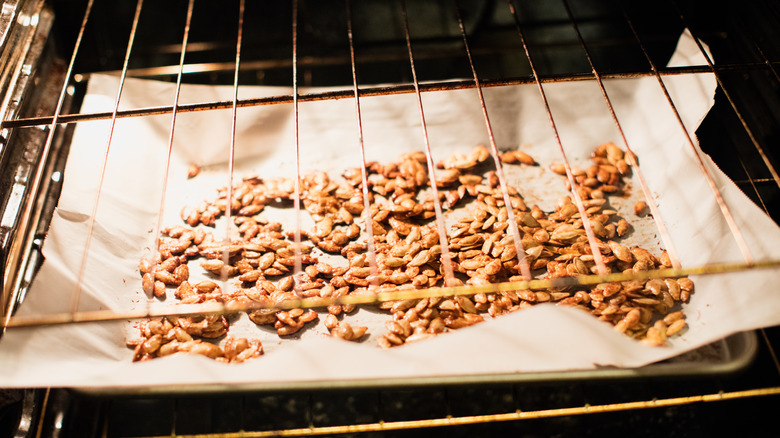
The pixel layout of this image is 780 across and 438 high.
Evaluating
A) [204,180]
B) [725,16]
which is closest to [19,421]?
[204,180]

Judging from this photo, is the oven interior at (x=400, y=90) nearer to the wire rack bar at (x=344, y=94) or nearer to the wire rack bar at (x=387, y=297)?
the wire rack bar at (x=344, y=94)

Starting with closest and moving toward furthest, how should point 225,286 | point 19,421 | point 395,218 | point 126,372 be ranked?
point 126,372 → point 19,421 → point 225,286 → point 395,218

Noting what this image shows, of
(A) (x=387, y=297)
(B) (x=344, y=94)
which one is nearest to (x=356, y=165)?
(B) (x=344, y=94)

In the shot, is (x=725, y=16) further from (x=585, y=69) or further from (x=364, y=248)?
(x=364, y=248)

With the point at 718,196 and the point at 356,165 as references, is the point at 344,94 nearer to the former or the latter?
the point at 356,165

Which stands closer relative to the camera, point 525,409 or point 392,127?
point 525,409

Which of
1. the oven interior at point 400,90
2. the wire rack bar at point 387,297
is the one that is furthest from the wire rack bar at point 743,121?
the wire rack bar at point 387,297
